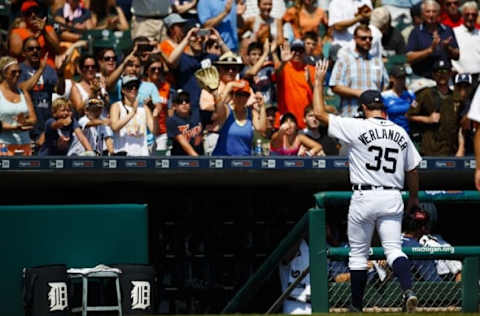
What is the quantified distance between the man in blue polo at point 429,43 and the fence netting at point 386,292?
4.83 metres

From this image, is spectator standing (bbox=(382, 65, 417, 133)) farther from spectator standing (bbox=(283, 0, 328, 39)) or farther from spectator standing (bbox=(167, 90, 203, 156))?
spectator standing (bbox=(167, 90, 203, 156))

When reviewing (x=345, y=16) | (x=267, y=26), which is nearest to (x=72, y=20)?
(x=267, y=26)

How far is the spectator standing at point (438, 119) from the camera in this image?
37.3 ft

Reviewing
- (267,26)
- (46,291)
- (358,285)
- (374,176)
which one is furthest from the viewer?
(267,26)

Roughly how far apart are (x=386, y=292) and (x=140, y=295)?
241cm

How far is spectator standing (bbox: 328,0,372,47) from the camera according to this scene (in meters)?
12.6

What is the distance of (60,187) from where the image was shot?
10836 millimetres

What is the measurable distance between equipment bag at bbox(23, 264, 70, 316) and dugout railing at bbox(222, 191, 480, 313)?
1.92 m

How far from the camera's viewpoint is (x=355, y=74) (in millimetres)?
11672

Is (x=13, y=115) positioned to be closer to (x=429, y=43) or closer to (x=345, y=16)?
(x=345, y=16)

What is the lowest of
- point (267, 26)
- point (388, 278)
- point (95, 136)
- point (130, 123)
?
point (388, 278)

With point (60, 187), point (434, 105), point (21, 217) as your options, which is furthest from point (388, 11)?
point (21, 217)

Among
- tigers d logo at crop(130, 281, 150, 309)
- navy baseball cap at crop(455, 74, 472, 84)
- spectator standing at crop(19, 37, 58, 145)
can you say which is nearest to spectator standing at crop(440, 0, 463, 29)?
navy baseball cap at crop(455, 74, 472, 84)

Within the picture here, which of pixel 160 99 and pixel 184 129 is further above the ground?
pixel 160 99
